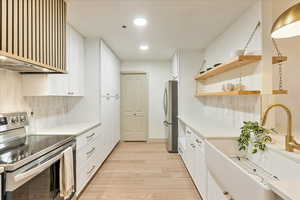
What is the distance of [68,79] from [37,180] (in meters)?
1.61

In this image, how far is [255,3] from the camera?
2.22m

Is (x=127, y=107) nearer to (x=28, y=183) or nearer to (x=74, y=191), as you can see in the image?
(x=74, y=191)

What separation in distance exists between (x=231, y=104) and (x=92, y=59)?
8.56ft

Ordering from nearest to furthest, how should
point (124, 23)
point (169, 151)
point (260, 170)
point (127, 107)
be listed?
point (260, 170), point (124, 23), point (169, 151), point (127, 107)

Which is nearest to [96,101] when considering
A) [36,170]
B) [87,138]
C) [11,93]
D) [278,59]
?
[87,138]

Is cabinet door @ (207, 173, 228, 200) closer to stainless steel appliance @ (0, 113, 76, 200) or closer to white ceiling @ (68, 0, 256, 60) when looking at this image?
stainless steel appliance @ (0, 113, 76, 200)

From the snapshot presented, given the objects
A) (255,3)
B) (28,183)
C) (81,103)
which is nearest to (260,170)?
(255,3)

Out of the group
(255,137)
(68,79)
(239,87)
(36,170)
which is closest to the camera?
(36,170)

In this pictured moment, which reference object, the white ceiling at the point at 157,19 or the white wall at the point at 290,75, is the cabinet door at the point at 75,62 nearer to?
the white ceiling at the point at 157,19

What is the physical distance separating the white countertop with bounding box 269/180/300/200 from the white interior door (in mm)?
5091

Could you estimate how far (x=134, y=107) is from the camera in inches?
236

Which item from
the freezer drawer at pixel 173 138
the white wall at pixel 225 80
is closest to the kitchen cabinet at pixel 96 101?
the freezer drawer at pixel 173 138

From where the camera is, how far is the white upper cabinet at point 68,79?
7.27 ft

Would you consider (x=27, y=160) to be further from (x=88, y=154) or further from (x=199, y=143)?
(x=199, y=143)
